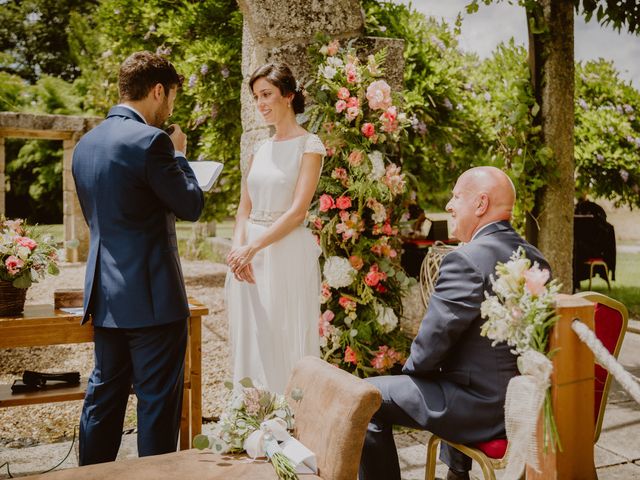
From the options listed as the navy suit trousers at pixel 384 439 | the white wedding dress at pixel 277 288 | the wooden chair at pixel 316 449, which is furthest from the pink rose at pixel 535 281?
the white wedding dress at pixel 277 288

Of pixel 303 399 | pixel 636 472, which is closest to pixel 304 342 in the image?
pixel 303 399

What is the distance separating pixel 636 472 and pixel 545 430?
237 centimetres

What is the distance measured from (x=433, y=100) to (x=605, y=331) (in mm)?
4992

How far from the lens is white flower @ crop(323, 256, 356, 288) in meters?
4.11

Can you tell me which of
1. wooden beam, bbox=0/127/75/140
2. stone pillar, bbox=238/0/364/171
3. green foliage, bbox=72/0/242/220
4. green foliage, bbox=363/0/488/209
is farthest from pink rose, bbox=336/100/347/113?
wooden beam, bbox=0/127/75/140

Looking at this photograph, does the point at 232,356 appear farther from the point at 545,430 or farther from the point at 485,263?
the point at 545,430

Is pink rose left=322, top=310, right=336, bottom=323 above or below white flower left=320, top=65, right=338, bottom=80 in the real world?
below

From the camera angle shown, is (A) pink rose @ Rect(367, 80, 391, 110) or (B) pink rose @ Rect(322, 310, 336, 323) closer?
(A) pink rose @ Rect(367, 80, 391, 110)

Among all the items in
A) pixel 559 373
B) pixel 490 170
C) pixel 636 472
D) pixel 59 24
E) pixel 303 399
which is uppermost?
pixel 59 24

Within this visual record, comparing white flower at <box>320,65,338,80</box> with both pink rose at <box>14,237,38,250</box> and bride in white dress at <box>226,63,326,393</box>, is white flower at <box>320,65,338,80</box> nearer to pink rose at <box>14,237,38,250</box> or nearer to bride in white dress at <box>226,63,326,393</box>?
bride in white dress at <box>226,63,326,393</box>

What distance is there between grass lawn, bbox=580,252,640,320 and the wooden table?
6.82 meters

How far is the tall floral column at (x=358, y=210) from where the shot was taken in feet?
13.2

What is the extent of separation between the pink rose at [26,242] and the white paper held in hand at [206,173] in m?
0.89

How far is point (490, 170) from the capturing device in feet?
7.92
